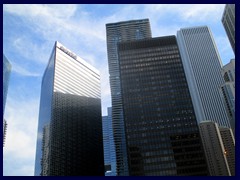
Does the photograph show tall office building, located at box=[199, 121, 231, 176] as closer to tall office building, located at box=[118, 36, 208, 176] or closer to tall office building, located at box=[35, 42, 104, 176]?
tall office building, located at box=[35, 42, 104, 176]

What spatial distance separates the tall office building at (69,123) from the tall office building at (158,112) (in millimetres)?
31841

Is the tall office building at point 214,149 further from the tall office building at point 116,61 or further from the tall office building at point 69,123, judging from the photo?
the tall office building at point 69,123

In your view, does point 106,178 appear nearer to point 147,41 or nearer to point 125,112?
point 125,112

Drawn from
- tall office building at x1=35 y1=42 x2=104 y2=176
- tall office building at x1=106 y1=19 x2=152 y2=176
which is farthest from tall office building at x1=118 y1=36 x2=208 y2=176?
tall office building at x1=106 y1=19 x2=152 y2=176

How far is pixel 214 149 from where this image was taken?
557ft

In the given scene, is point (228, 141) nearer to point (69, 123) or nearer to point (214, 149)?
point (214, 149)

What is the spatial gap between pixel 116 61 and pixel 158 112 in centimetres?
7561

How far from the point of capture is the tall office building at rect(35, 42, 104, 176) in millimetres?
116875

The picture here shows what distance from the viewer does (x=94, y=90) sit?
15675cm

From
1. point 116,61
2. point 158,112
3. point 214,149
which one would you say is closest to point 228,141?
point 214,149

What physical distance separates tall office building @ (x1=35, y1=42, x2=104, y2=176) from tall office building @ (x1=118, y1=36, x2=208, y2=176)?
3184 centimetres

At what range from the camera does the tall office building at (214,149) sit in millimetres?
160000
